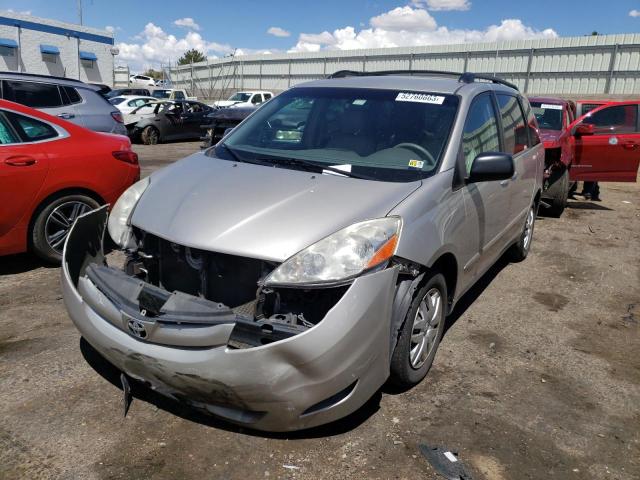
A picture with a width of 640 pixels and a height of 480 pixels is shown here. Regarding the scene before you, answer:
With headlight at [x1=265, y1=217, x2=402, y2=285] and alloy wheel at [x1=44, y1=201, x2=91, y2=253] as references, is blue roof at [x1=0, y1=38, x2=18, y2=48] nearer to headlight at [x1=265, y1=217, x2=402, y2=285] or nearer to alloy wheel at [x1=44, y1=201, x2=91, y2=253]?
alloy wheel at [x1=44, y1=201, x2=91, y2=253]

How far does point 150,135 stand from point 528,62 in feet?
63.6

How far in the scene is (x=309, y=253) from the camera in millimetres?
2529

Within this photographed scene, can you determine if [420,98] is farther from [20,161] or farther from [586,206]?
[586,206]

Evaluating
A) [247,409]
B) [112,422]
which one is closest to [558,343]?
[247,409]

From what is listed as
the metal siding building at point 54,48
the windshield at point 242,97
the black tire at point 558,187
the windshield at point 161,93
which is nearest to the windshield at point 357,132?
the black tire at point 558,187

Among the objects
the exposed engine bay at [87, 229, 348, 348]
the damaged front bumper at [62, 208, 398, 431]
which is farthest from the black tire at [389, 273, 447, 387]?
the exposed engine bay at [87, 229, 348, 348]

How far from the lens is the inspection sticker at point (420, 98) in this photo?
377 cm

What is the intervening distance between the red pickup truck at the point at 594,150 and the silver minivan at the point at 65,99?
23.5ft

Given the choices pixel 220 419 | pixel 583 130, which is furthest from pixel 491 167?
pixel 583 130

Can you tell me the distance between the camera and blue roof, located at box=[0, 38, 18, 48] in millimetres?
33156

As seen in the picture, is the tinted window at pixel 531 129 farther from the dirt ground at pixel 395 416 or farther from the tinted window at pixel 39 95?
the tinted window at pixel 39 95

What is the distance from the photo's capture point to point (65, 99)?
888cm

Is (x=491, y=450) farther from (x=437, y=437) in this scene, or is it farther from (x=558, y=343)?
(x=558, y=343)

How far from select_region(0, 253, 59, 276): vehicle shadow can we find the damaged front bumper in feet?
9.06
